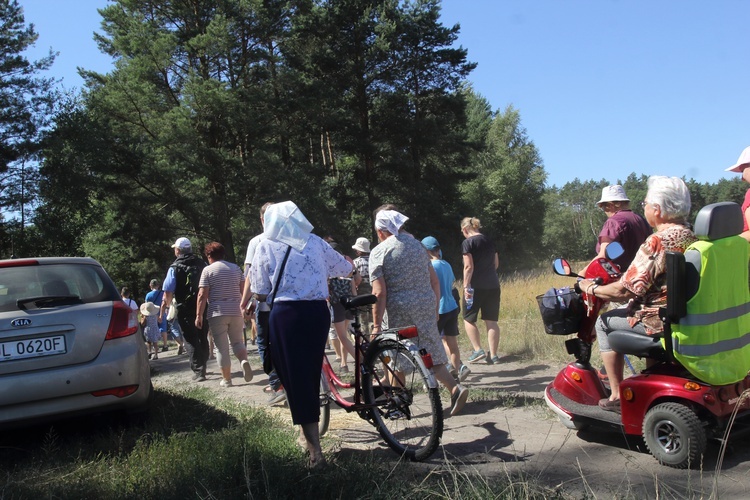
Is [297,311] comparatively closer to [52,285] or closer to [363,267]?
[52,285]

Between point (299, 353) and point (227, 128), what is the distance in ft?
88.7

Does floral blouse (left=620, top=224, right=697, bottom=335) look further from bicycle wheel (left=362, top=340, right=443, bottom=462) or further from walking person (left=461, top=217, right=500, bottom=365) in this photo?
walking person (left=461, top=217, right=500, bottom=365)

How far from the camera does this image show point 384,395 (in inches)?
178

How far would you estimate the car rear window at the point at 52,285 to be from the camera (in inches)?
200

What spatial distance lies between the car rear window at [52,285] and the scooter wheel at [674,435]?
4.41 metres

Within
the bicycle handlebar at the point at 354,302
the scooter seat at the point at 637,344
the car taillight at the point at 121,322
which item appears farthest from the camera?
the car taillight at the point at 121,322

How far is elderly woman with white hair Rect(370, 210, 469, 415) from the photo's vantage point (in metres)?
5.38

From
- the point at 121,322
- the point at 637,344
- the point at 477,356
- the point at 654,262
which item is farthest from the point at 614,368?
the point at 477,356

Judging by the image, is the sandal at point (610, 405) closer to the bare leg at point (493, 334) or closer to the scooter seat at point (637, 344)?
the scooter seat at point (637, 344)

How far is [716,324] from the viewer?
3695mm

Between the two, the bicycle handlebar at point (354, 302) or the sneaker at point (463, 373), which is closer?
the bicycle handlebar at point (354, 302)

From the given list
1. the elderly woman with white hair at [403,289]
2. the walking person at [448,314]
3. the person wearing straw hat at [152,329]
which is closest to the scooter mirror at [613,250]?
the elderly woman with white hair at [403,289]

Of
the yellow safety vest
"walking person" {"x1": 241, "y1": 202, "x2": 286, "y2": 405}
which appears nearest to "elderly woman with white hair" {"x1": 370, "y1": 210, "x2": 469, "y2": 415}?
"walking person" {"x1": 241, "y1": 202, "x2": 286, "y2": 405}

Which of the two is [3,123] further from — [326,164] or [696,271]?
[696,271]
